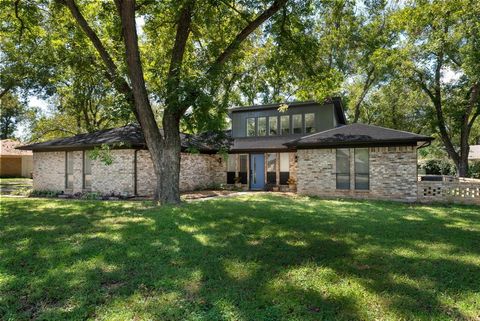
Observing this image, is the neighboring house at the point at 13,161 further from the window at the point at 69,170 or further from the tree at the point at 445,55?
the tree at the point at 445,55

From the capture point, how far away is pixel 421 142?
1398cm

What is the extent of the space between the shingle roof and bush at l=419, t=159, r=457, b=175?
20.7m

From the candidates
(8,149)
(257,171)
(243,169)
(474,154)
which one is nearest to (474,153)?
(474,154)

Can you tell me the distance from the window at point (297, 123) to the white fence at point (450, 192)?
802 cm

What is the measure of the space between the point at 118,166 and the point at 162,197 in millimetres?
5681

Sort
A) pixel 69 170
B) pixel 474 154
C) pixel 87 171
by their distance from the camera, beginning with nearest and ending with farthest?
pixel 87 171 → pixel 69 170 → pixel 474 154

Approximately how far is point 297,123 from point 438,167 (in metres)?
20.5

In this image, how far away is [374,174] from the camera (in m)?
14.4

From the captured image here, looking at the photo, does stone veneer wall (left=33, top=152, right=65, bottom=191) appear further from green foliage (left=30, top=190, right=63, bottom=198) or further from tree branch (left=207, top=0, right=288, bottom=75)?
tree branch (left=207, top=0, right=288, bottom=75)

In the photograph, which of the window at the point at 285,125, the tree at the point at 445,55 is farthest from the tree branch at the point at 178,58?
the tree at the point at 445,55

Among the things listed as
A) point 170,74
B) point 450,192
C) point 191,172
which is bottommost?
point 450,192

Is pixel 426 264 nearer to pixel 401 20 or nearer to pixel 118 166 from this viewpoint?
pixel 118 166

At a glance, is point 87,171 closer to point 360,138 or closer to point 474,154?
point 360,138

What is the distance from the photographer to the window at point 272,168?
19.1m
